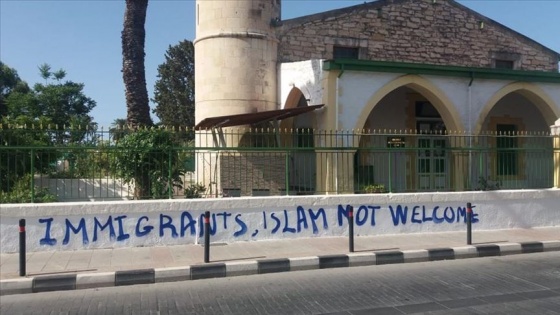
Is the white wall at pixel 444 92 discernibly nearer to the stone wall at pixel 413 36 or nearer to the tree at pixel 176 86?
the stone wall at pixel 413 36

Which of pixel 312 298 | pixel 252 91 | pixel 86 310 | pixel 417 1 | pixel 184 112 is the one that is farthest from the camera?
pixel 184 112

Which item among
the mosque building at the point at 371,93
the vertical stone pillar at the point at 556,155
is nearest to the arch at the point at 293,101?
the mosque building at the point at 371,93

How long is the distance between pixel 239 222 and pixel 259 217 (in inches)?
15.6

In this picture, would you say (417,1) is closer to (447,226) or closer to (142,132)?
(447,226)

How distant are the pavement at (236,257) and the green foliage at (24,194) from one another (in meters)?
1.15

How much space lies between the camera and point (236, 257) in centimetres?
827

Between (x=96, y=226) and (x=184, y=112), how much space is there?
37671 millimetres

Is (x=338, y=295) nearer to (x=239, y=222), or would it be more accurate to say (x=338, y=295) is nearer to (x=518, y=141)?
Answer: (x=239, y=222)

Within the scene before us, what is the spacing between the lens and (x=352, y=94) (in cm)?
1353

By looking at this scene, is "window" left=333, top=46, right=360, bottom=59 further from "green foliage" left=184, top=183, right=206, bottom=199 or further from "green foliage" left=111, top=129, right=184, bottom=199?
"green foliage" left=111, top=129, right=184, bottom=199

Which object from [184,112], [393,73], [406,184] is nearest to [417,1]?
[393,73]

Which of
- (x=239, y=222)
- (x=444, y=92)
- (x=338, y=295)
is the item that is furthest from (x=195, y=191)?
(x=444, y=92)

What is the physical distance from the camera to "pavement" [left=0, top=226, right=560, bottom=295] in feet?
23.2

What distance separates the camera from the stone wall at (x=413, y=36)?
17047 mm
